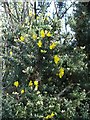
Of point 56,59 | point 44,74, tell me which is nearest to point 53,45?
point 56,59

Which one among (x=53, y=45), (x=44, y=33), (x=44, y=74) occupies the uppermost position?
(x=44, y=33)

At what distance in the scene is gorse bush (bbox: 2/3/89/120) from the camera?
251 cm

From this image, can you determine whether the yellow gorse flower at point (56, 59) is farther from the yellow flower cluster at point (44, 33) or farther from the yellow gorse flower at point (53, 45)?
the yellow flower cluster at point (44, 33)

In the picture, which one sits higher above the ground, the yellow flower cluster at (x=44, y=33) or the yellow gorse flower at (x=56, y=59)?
the yellow flower cluster at (x=44, y=33)

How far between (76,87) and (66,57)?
0.99 feet

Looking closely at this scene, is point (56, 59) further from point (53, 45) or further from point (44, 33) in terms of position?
point (44, 33)

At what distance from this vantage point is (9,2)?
12.9ft

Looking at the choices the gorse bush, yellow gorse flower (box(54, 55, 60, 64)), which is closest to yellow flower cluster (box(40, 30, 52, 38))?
the gorse bush

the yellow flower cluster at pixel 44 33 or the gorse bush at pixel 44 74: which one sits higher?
the yellow flower cluster at pixel 44 33

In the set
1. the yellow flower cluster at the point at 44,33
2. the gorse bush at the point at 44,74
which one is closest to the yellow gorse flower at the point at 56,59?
the gorse bush at the point at 44,74

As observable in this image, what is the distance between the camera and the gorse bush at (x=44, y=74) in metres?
2.51

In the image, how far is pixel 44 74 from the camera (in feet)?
8.75

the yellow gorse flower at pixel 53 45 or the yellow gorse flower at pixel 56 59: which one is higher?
the yellow gorse flower at pixel 53 45

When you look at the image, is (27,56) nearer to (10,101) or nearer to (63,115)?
(10,101)
